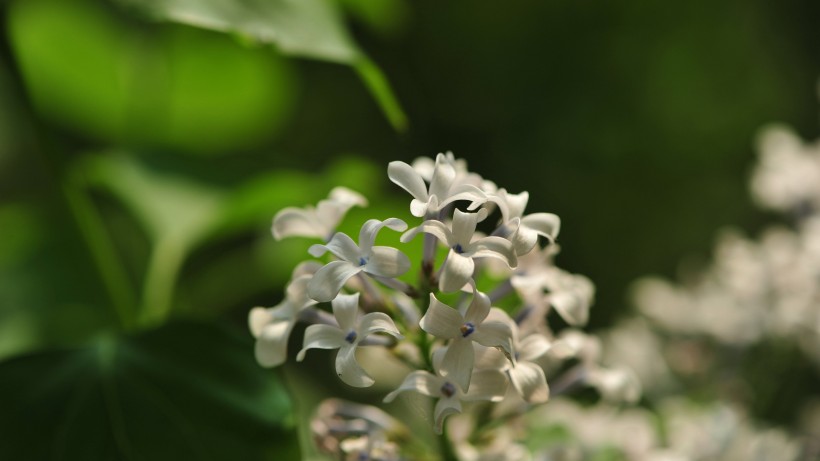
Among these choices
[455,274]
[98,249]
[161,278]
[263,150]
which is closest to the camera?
[455,274]

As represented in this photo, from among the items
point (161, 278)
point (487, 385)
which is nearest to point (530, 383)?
point (487, 385)

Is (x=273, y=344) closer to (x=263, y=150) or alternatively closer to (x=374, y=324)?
(x=374, y=324)

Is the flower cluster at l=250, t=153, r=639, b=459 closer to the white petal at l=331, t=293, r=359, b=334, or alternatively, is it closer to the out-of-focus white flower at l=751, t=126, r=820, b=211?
the white petal at l=331, t=293, r=359, b=334

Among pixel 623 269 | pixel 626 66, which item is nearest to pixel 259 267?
pixel 623 269

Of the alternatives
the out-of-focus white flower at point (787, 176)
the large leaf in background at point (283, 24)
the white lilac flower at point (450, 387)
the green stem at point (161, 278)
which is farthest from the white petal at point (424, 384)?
the out-of-focus white flower at point (787, 176)

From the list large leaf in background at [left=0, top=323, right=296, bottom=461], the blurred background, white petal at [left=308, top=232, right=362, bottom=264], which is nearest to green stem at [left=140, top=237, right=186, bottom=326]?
the blurred background

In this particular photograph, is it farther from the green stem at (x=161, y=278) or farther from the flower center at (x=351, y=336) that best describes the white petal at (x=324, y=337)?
the green stem at (x=161, y=278)

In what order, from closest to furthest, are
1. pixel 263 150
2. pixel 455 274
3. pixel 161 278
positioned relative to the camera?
pixel 455 274
pixel 161 278
pixel 263 150

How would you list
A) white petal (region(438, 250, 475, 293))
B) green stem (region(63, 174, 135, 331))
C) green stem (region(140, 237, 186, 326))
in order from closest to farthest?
white petal (region(438, 250, 475, 293)) < green stem (region(63, 174, 135, 331)) < green stem (region(140, 237, 186, 326))
